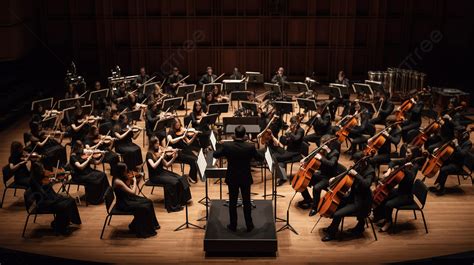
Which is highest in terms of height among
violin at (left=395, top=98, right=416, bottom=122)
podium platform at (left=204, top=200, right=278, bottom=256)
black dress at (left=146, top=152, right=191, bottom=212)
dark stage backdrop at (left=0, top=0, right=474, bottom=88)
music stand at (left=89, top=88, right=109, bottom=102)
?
dark stage backdrop at (left=0, top=0, right=474, bottom=88)

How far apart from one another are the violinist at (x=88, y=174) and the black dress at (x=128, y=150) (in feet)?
2.80

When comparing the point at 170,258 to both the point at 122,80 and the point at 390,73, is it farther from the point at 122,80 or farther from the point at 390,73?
the point at 390,73

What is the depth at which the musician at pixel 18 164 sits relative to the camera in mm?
8141

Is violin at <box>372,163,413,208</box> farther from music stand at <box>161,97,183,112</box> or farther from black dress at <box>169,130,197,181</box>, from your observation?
music stand at <box>161,97,183,112</box>

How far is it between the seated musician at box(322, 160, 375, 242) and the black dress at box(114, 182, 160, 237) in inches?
98.5

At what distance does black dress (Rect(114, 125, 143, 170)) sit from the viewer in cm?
959

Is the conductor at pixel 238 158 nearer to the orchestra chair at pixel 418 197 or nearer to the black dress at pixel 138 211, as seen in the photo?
the black dress at pixel 138 211

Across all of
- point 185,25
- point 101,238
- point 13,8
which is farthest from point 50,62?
point 101,238

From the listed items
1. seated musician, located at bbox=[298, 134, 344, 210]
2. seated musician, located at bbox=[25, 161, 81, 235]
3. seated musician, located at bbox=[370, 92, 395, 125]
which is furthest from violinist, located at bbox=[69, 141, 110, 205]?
seated musician, located at bbox=[370, 92, 395, 125]

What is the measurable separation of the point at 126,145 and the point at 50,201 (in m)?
2.55

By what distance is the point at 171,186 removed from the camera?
8.24 metres

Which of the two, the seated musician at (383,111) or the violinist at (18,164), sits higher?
the seated musician at (383,111)

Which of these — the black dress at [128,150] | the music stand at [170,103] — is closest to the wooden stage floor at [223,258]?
the black dress at [128,150]

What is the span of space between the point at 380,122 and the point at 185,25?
29.3 feet
